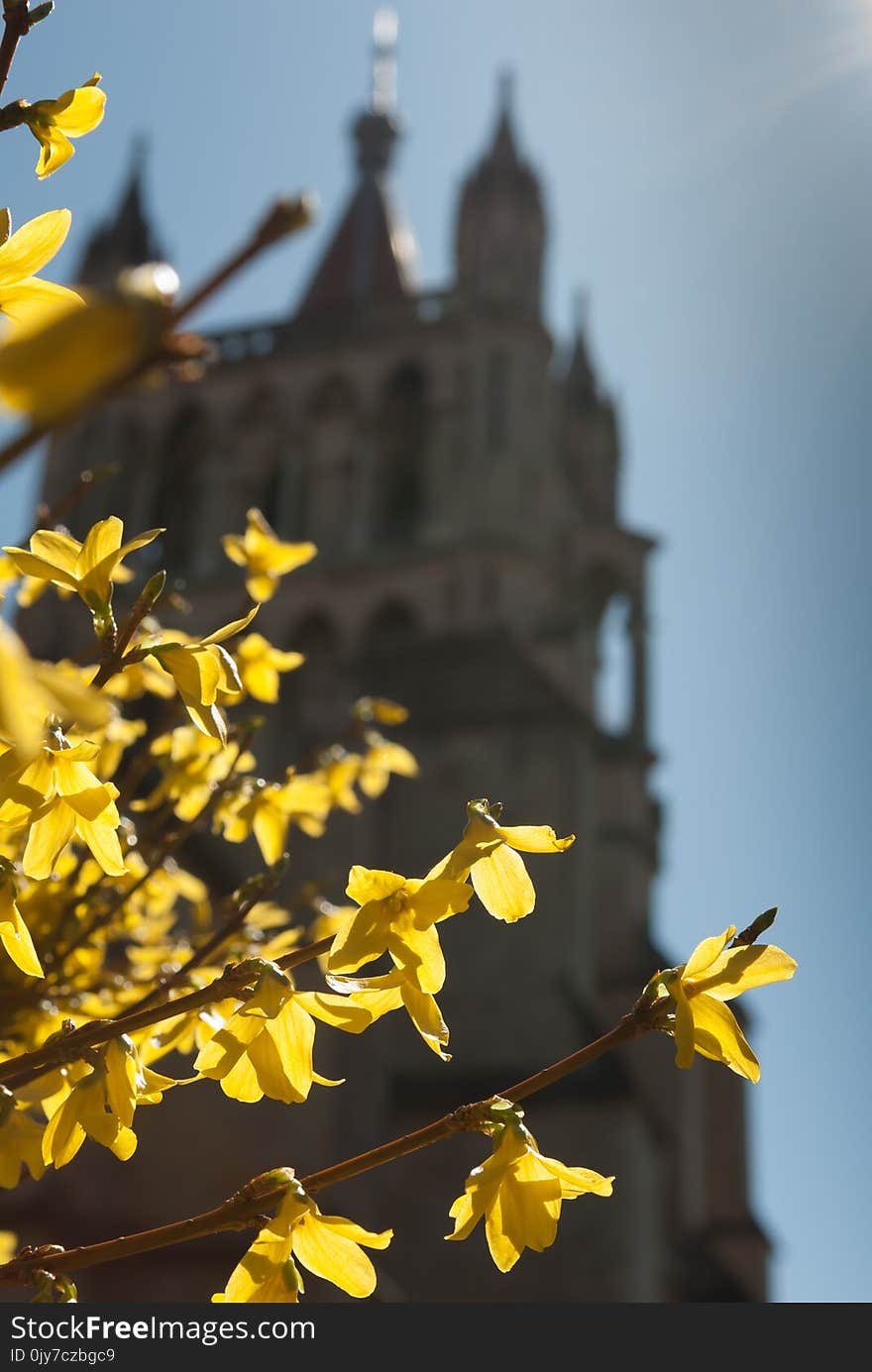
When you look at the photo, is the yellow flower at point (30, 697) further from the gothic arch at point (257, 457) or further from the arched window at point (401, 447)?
the gothic arch at point (257, 457)

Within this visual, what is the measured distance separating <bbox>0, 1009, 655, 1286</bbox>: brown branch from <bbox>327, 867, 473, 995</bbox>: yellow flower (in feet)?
0.43

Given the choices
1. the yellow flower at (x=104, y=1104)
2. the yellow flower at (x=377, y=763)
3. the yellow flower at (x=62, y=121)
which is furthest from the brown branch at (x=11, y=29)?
the yellow flower at (x=377, y=763)

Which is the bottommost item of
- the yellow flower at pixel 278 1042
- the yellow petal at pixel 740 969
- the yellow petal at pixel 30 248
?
the yellow flower at pixel 278 1042

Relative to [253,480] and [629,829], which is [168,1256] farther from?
[253,480]

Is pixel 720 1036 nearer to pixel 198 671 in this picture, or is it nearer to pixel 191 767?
pixel 198 671

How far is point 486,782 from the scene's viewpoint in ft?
51.3

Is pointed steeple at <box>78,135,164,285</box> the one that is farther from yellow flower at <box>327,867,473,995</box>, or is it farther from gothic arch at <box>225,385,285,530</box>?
yellow flower at <box>327,867,473,995</box>

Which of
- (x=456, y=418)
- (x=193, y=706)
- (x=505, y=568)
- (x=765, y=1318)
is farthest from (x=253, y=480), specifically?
(x=193, y=706)

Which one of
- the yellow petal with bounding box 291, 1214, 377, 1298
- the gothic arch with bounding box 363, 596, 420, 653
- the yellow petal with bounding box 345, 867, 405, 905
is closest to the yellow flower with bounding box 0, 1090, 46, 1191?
the yellow petal with bounding box 291, 1214, 377, 1298

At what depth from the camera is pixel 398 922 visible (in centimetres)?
131

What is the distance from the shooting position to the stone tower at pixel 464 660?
42.0 feet

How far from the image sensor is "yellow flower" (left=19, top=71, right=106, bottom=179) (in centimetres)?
158

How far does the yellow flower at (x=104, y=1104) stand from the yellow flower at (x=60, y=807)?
175 mm

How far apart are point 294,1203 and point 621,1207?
1212 cm
